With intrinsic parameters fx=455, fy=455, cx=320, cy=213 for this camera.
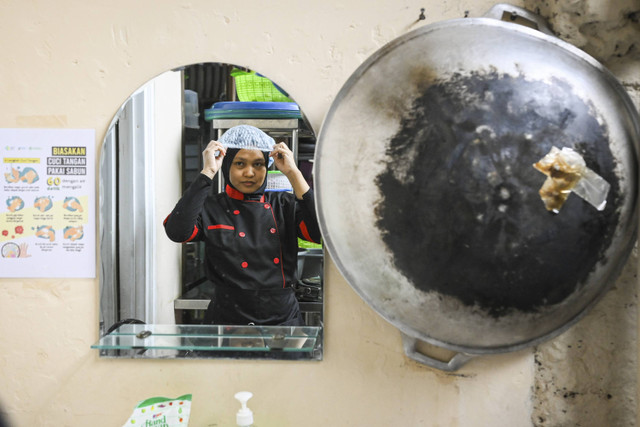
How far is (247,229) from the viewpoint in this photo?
41.9 inches

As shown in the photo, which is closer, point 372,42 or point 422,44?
point 422,44

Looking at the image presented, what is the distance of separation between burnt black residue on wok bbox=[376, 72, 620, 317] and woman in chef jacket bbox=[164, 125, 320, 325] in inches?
12.0

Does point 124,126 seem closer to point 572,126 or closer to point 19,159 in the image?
point 19,159

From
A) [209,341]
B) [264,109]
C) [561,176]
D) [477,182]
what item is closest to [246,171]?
[264,109]

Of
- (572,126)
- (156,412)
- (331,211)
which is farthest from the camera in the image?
(156,412)

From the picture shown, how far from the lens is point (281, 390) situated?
3.57 feet

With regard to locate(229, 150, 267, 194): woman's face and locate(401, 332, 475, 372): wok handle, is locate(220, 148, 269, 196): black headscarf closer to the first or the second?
locate(229, 150, 267, 194): woman's face

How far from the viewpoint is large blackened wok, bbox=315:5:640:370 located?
80cm

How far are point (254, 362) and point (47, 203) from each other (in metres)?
0.64

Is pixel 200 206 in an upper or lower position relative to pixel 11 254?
upper

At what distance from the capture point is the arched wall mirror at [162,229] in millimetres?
1050

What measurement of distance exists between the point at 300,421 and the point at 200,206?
1.86 feet

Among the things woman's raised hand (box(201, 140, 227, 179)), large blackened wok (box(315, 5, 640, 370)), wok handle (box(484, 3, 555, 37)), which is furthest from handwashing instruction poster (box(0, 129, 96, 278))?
wok handle (box(484, 3, 555, 37))

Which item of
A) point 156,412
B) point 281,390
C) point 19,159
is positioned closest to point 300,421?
point 281,390
